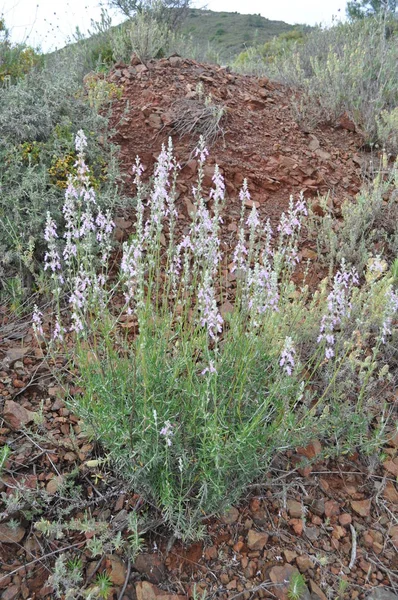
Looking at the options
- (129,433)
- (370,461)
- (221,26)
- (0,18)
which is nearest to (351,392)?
(370,461)

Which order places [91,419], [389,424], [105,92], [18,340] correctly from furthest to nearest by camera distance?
[105,92] → [18,340] → [389,424] → [91,419]

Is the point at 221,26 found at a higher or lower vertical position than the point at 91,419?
higher

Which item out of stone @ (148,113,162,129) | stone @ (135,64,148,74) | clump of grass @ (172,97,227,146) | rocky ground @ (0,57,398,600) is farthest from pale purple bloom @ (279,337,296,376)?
stone @ (135,64,148,74)

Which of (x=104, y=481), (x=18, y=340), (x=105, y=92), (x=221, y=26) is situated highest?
(x=221, y=26)

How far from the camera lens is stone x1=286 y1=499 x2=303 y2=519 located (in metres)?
2.27

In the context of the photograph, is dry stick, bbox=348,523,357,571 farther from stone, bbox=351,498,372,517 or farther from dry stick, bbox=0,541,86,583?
dry stick, bbox=0,541,86,583

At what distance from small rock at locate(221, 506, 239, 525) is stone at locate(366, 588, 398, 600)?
647 mm

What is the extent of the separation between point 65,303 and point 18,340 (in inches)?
17.9

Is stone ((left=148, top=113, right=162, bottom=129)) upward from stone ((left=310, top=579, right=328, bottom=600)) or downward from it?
upward

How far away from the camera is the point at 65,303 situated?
11.0ft

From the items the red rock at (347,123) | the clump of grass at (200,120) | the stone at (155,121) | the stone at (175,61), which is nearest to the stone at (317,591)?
the clump of grass at (200,120)

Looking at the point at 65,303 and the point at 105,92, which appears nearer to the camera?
the point at 65,303

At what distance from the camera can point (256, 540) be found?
2102 millimetres

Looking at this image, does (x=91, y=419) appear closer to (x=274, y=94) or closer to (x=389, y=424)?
(x=389, y=424)
